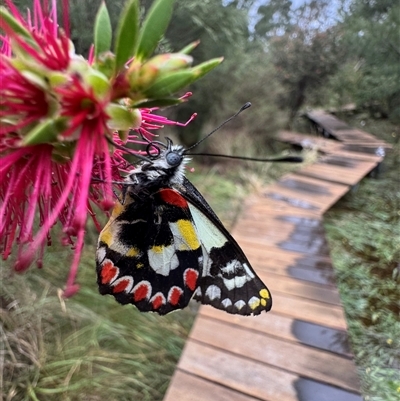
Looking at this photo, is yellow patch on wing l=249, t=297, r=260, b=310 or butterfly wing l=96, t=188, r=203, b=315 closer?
butterfly wing l=96, t=188, r=203, b=315

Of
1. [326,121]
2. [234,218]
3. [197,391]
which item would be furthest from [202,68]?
[326,121]

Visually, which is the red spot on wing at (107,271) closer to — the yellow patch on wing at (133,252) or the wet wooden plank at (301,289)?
the yellow patch on wing at (133,252)

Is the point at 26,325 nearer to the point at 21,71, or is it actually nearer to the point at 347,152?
the point at 21,71

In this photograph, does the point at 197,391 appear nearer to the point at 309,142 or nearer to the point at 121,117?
the point at 121,117

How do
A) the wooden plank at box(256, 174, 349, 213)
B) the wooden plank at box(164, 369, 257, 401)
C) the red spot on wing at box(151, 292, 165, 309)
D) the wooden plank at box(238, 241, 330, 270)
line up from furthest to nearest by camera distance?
the wooden plank at box(256, 174, 349, 213) < the wooden plank at box(238, 241, 330, 270) < the wooden plank at box(164, 369, 257, 401) < the red spot on wing at box(151, 292, 165, 309)

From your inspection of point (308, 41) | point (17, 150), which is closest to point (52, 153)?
point (17, 150)

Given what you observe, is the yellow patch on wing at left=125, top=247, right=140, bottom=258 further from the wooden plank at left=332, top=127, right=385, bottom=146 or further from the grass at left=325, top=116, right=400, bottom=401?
the wooden plank at left=332, top=127, right=385, bottom=146

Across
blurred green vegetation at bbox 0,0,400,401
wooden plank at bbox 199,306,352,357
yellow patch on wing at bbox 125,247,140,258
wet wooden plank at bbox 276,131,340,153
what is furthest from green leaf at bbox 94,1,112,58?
wet wooden plank at bbox 276,131,340,153
